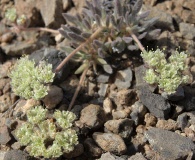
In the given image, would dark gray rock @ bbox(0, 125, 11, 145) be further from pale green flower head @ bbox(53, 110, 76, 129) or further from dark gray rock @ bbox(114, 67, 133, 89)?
dark gray rock @ bbox(114, 67, 133, 89)

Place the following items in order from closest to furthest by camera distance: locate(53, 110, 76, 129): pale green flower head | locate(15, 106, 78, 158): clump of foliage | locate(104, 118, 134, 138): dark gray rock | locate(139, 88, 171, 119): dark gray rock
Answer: locate(15, 106, 78, 158): clump of foliage
locate(53, 110, 76, 129): pale green flower head
locate(104, 118, 134, 138): dark gray rock
locate(139, 88, 171, 119): dark gray rock

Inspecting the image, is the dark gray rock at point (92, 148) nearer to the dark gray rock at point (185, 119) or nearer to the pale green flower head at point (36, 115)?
the pale green flower head at point (36, 115)

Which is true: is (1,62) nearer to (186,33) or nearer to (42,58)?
(42,58)

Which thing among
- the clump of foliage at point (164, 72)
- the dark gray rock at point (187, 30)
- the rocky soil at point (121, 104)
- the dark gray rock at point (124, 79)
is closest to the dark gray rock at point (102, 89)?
the rocky soil at point (121, 104)

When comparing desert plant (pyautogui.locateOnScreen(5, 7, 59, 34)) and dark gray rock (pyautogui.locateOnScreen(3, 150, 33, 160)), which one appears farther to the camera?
desert plant (pyautogui.locateOnScreen(5, 7, 59, 34))

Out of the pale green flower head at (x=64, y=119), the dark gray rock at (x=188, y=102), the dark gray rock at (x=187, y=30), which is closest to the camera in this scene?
the pale green flower head at (x=64, y=119)

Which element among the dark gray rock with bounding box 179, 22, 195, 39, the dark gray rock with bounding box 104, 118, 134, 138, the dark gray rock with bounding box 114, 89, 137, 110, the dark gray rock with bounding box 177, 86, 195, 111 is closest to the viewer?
the dark gray rock with bounding box 104, 118, 134, 138

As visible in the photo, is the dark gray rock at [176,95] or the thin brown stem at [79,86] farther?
the thin brown stem at [79,86]

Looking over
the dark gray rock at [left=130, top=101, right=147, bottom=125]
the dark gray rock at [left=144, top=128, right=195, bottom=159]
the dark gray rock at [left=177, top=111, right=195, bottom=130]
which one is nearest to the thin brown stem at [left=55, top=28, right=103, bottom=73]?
the dark gray rock at [left=130, top=101, right=147, bottom=125]
